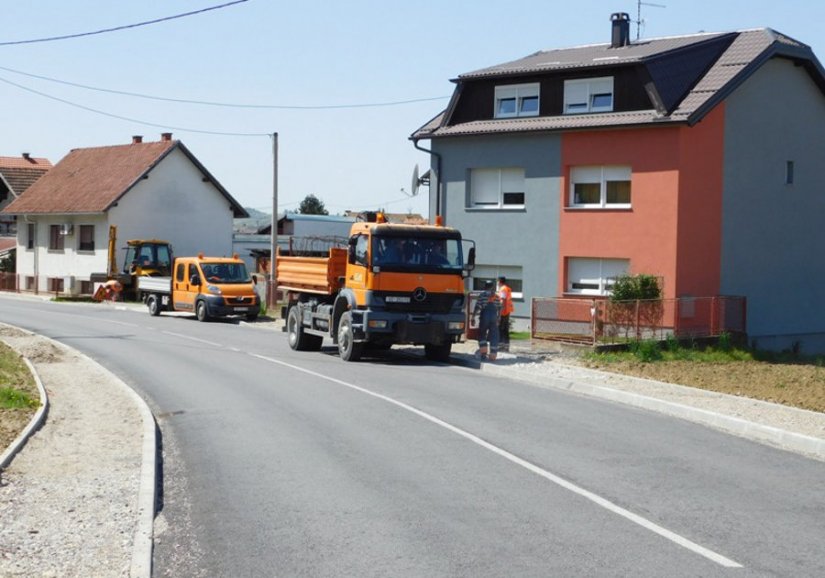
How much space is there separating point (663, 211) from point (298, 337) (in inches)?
434

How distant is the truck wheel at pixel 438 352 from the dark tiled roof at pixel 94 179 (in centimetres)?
3166

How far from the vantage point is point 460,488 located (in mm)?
9531

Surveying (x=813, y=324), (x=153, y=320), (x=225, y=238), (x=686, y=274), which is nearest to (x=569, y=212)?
(x=686, y=274)

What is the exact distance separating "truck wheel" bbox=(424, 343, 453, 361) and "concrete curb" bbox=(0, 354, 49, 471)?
8.98m

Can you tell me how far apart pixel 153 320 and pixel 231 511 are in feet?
93.6

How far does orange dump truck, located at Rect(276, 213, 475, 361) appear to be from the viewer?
71.4ft

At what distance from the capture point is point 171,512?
346 inches

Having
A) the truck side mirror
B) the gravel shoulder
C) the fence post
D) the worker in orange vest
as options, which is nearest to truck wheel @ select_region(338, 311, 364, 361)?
the truck side mirror

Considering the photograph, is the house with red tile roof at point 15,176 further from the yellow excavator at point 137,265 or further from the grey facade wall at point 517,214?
the grey facade wall at point 517,214

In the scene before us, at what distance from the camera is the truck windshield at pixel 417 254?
21.8 m

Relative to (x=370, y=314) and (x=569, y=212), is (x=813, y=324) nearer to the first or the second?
(x=569, y=212)

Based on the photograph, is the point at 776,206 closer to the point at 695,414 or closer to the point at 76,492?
the point at 695,414

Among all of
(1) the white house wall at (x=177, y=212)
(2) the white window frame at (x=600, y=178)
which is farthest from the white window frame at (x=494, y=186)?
(1) the white house wall at (x=177, y=212)

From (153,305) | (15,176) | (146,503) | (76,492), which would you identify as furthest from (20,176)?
(146,503)
